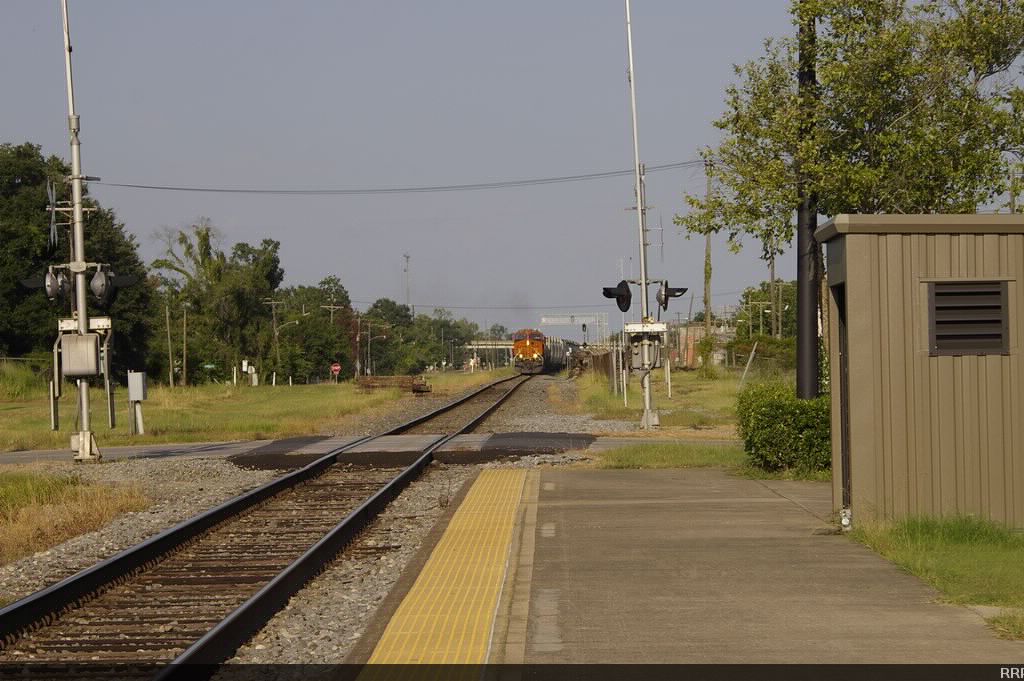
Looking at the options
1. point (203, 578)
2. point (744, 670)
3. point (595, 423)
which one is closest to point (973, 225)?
point (744, 670)

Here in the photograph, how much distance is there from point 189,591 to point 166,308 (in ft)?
258

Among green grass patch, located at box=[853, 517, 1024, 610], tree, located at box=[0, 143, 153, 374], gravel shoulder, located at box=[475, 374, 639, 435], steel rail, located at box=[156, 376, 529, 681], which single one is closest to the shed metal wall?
green grass patch, located at box=[853, 517, 1024, 610]

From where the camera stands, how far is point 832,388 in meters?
12.0

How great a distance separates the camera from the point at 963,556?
32.4 ft

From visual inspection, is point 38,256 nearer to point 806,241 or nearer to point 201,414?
point 201,414

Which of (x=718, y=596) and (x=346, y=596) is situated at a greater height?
(x=718, y=596)

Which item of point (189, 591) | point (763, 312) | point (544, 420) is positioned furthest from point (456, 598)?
point (763, 312)

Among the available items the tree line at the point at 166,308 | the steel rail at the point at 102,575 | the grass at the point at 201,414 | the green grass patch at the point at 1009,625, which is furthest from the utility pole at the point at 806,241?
the tree line at the point at 166,308

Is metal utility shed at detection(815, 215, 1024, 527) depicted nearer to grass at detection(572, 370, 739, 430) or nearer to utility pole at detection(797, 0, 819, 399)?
utility pole at detection(797, 0, 819, 399)

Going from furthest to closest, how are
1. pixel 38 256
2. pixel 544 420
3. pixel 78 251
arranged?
pixel 38 256, pixel 544 420, pixel 78 251

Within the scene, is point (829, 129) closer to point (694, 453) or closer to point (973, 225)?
point (694, 453)

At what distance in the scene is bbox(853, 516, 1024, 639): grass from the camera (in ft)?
27.3

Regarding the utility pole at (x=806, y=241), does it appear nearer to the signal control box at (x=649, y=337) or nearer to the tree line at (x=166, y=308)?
the signal control box at (x=649, y=337)

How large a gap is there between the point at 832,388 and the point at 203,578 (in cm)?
610
